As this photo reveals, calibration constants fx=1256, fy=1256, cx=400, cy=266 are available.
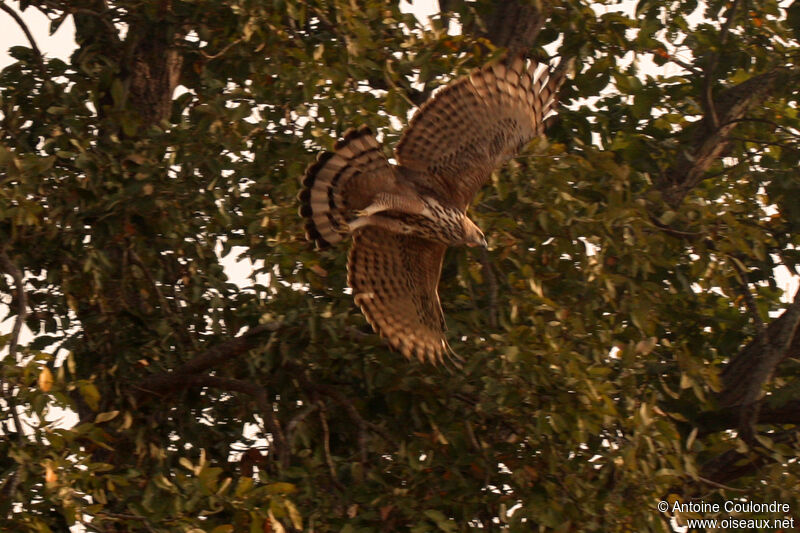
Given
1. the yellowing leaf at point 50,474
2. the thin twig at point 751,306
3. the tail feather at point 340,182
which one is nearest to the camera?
the yellowing leaf at point 50,474

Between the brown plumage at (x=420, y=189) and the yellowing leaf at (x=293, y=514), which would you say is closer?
the yellowing leaf at (x=293, y=514)

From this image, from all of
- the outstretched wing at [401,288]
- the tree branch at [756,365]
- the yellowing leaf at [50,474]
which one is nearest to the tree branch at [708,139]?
the tree branch at [756,365]

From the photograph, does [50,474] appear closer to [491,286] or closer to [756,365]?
[491,286]

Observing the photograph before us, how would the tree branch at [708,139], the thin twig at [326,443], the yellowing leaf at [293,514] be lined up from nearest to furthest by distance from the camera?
the yellowing leaf at [293,514], the thin twig at [326,443], the tree branch at [708,139]

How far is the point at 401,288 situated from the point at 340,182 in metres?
0.62

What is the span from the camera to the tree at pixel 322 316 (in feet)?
16.5

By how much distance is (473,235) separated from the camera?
5.42 metres

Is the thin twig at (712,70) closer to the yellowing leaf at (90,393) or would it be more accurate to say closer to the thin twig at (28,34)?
the thin twig at (28,34)

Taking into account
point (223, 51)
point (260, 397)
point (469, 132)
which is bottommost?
point (260, 397)

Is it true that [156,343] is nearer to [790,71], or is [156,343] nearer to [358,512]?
[358,512]

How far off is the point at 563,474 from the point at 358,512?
87cm

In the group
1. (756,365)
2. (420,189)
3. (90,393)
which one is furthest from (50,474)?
(756,365)

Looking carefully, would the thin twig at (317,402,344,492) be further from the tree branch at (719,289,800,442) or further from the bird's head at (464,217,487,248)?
the tree branch at (719,289,800,442)

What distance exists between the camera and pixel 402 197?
564 centimetres
